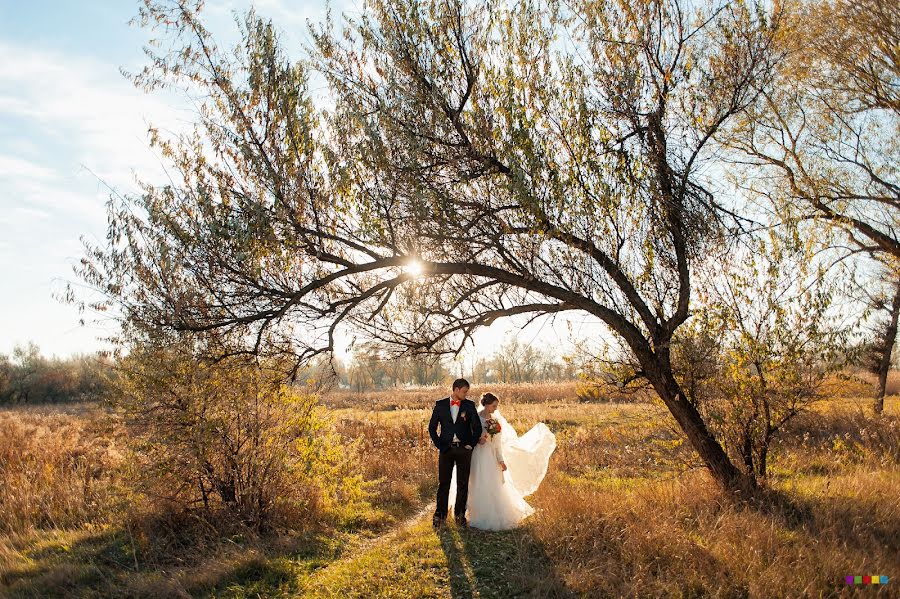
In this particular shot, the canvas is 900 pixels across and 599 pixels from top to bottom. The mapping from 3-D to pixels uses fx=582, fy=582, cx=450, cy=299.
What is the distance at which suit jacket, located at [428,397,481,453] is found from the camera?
369 inches

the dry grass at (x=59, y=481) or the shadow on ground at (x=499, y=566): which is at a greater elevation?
the dry grass at (x=59, y=481)

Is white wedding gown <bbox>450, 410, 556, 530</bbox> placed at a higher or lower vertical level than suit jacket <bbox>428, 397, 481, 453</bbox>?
lower

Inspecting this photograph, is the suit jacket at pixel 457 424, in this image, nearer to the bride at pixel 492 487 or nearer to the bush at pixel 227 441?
the bride at pixel 492 487

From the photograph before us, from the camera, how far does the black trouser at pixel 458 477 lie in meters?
9.40

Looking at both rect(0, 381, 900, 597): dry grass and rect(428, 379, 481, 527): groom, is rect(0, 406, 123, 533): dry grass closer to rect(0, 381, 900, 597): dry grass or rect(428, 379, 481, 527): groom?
rect(0, 381, 900, 597): dry grass

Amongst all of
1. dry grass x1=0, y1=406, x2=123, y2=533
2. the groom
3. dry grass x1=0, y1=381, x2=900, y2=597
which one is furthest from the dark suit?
dry grass x1=0, y1=406, x2=123, y2=533

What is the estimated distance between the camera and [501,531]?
895 cm

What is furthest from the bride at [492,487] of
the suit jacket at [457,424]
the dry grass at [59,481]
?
the dry grass at [59,481]

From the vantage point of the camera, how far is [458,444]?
9375 mm

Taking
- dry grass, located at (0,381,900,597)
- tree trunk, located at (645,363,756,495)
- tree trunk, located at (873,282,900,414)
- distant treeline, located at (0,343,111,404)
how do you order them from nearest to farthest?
1. dry grass, located at (0,381,900,597)
2. tree trunk, located at (645,363,756,495)
3. tree trunk, located at (873,282,900,414)
4. distant treeline, located at (0,343,111,404)

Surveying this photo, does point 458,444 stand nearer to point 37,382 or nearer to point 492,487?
point 492,487

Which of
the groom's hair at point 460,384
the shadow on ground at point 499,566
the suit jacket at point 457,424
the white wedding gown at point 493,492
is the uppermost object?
the groom's hair at point 460,384

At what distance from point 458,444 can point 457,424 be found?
0.32m

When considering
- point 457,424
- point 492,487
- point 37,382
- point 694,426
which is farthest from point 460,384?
point 37,382
